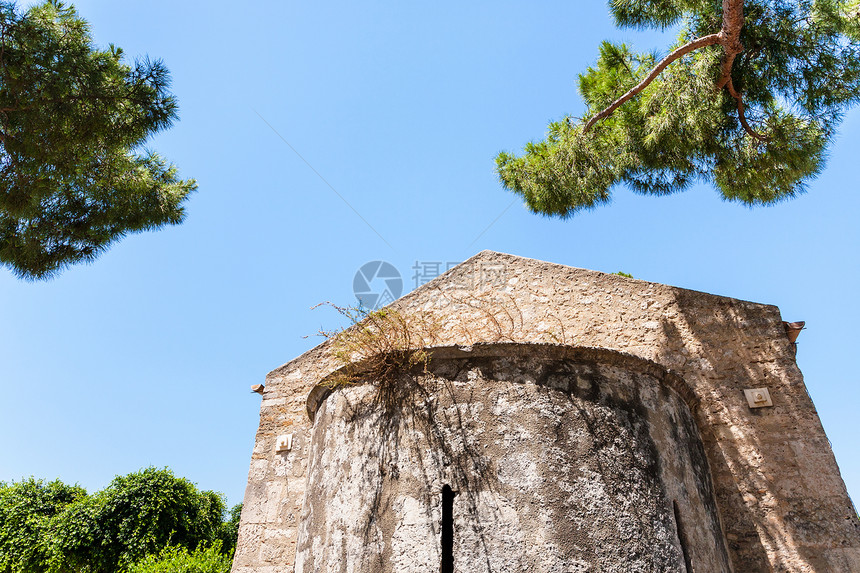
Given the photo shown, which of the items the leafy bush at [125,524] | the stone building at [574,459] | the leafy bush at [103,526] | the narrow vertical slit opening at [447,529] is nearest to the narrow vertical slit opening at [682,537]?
the stone building at [574,459]

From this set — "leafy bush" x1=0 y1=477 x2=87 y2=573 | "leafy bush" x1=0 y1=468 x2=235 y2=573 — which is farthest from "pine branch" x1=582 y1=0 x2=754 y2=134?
"leafy bush" x1=0 y1=477 x2=87 y2=573

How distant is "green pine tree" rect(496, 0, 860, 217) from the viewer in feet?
22.0

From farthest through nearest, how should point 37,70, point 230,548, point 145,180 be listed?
point 230,548 → point 145,180 → point 37,70

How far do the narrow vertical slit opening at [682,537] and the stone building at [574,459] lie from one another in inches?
0.4

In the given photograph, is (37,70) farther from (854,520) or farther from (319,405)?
(854,520)

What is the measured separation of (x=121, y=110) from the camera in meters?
6.34

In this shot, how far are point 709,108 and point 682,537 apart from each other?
5.38 metres

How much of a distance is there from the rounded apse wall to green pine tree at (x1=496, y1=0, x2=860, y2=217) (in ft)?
13.9

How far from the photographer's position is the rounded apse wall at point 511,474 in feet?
12.8

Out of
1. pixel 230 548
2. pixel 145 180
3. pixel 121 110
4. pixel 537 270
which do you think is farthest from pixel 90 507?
pixel 537 270

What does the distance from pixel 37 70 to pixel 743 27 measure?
7924 mm

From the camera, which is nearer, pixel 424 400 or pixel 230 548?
pixel 424 400

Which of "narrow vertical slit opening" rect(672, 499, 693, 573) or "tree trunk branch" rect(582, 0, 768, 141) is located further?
"tree trunk branch" rect(582, 0, 768, 141)

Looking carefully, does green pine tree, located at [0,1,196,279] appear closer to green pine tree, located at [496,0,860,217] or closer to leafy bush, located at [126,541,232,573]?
green pine tree, located at [496,0,860,217]
